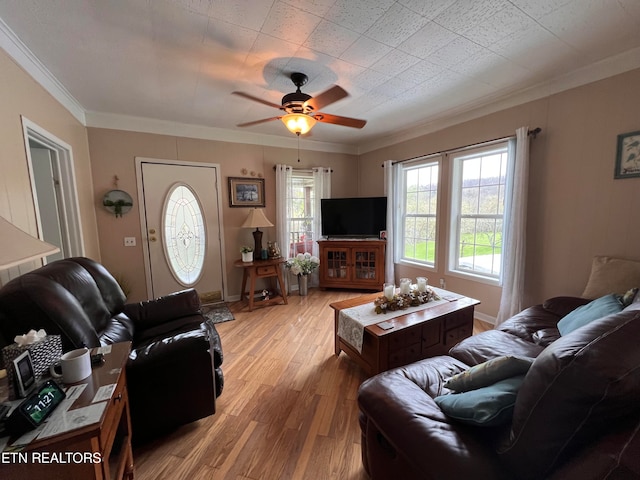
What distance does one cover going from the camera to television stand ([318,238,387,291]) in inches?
156

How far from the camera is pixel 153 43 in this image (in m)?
1.73

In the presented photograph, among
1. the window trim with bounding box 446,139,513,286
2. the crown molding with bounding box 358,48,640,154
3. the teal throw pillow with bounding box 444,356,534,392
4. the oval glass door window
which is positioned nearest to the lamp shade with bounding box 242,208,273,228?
the oval glass door window

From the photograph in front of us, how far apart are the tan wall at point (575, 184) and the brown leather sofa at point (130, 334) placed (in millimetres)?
2964

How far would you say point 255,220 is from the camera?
11.7 ft

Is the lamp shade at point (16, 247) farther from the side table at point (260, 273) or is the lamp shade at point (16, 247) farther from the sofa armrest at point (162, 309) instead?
the side table at point (260, 273)

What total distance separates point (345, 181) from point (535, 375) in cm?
409

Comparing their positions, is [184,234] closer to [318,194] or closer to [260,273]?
[260,273]

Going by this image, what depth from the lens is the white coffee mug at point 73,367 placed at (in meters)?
0.98

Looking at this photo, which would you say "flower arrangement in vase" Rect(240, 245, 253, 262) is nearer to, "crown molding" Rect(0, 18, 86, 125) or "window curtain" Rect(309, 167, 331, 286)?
"window curtain" Rect(309, 167, 331, 286)

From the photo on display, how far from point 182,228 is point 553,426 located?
3748 mm

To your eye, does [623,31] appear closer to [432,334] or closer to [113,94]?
[432,334]

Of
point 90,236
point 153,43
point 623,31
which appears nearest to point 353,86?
point 153,43

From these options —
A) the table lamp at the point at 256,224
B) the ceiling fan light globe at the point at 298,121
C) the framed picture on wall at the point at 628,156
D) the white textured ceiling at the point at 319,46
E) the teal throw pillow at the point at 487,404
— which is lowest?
the teal throw pillow at the point at 487,404

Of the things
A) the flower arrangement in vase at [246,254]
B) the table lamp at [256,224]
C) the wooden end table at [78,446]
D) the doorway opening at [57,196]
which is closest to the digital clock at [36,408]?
the wooden end table at [78,446]
